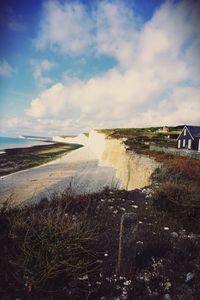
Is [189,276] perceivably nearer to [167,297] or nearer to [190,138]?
[167,297]

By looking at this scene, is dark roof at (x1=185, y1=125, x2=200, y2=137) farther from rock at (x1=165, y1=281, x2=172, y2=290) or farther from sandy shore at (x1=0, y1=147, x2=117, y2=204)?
rock at (x1=165, y1=281, x2=172, y2=290)

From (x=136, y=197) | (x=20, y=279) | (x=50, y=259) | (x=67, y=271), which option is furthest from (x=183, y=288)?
(x=136, y=197)

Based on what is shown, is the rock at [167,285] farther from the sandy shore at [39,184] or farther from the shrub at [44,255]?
the sandy shore at [39,184]

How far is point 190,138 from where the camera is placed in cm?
4153

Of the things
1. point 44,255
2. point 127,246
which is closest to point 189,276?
point 127,246

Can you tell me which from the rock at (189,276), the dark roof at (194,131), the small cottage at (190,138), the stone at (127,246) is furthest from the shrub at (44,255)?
the dark roof at (194,131)

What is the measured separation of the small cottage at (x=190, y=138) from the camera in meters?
41.2

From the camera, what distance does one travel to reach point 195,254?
21.1ft

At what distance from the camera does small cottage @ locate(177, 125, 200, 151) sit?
1624 inches

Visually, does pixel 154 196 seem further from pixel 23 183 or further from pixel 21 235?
pixel 23 183

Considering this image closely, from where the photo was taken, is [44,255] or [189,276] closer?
[44,255]

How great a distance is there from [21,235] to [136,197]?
6.19 metres

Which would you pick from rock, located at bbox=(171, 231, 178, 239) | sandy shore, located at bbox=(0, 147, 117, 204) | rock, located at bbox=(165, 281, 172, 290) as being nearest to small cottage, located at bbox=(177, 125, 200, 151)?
sandy shore, located at bbox=(0, 147, 117, 204)

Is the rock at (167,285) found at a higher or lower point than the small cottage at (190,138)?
lower
